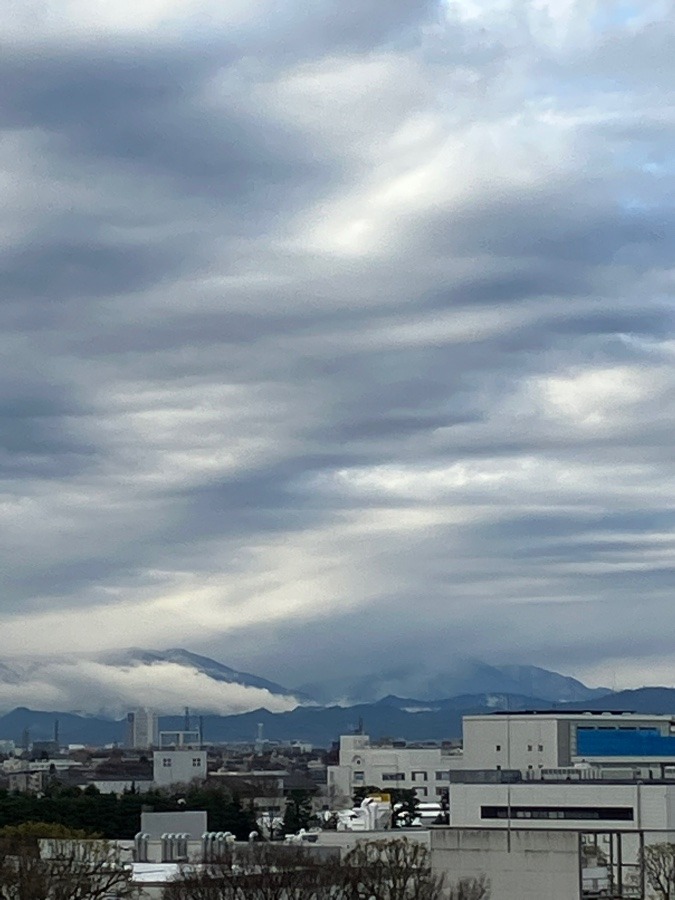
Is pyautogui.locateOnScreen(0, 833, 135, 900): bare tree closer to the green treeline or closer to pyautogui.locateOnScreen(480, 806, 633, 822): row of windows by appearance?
the green treeline

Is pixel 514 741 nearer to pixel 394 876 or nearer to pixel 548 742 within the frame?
pixel 548 742

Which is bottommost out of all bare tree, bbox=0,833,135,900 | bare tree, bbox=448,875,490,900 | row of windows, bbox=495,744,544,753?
bare tree, bbox=448,875,490,900

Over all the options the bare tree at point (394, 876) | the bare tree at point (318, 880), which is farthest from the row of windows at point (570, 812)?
the bare tree at point (318, 880)

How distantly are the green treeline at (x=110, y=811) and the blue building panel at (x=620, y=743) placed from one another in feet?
154

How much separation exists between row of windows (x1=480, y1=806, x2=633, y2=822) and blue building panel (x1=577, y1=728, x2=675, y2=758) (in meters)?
51.4

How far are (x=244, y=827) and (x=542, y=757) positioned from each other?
47227 millimetres

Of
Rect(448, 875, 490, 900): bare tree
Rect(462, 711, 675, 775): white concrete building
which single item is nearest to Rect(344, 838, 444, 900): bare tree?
Rect(448, 875, 490, 900): bare tree

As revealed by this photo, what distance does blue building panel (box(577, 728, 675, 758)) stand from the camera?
16975 centimetres

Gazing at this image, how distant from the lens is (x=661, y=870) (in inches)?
3155

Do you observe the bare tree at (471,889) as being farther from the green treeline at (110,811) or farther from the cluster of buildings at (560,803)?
the green treeline at (110,811)

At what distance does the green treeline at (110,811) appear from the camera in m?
122

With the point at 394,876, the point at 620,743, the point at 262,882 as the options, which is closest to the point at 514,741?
the point at 620,743

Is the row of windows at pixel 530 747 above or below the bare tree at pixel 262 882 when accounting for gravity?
above

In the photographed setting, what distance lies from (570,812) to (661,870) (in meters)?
37.4
